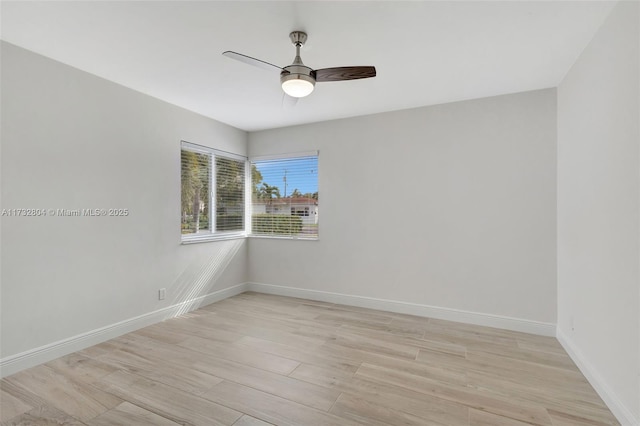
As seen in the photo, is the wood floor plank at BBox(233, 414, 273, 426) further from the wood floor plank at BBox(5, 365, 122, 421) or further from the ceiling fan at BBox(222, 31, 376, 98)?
the ceiling fan at BBox(222, 31, 376, 98)

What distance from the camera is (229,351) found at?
9.08 feet

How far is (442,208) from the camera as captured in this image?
3.59 meters

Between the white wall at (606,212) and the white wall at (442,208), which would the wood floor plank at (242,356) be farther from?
the white wall at (606,212)

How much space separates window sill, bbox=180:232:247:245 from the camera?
390cm

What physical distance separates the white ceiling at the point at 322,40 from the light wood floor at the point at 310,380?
8.39 ft

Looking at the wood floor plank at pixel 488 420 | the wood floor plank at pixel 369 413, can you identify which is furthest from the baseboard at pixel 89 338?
the wood floor plank at pixel 488 420

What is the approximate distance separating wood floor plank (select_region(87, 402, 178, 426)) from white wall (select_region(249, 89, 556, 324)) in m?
2.67

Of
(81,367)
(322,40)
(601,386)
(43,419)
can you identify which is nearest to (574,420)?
(601,386)

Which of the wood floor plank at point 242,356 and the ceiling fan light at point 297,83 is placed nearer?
the ceiling fan light at point 297,83

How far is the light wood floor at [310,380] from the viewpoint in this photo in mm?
1896

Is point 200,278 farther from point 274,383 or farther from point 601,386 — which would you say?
point 601,386

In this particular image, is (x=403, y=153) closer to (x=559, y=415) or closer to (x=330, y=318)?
(x=330, y=318)

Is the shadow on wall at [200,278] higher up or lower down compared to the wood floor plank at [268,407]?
higher up

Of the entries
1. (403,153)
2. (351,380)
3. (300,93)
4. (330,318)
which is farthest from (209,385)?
(403,153)
